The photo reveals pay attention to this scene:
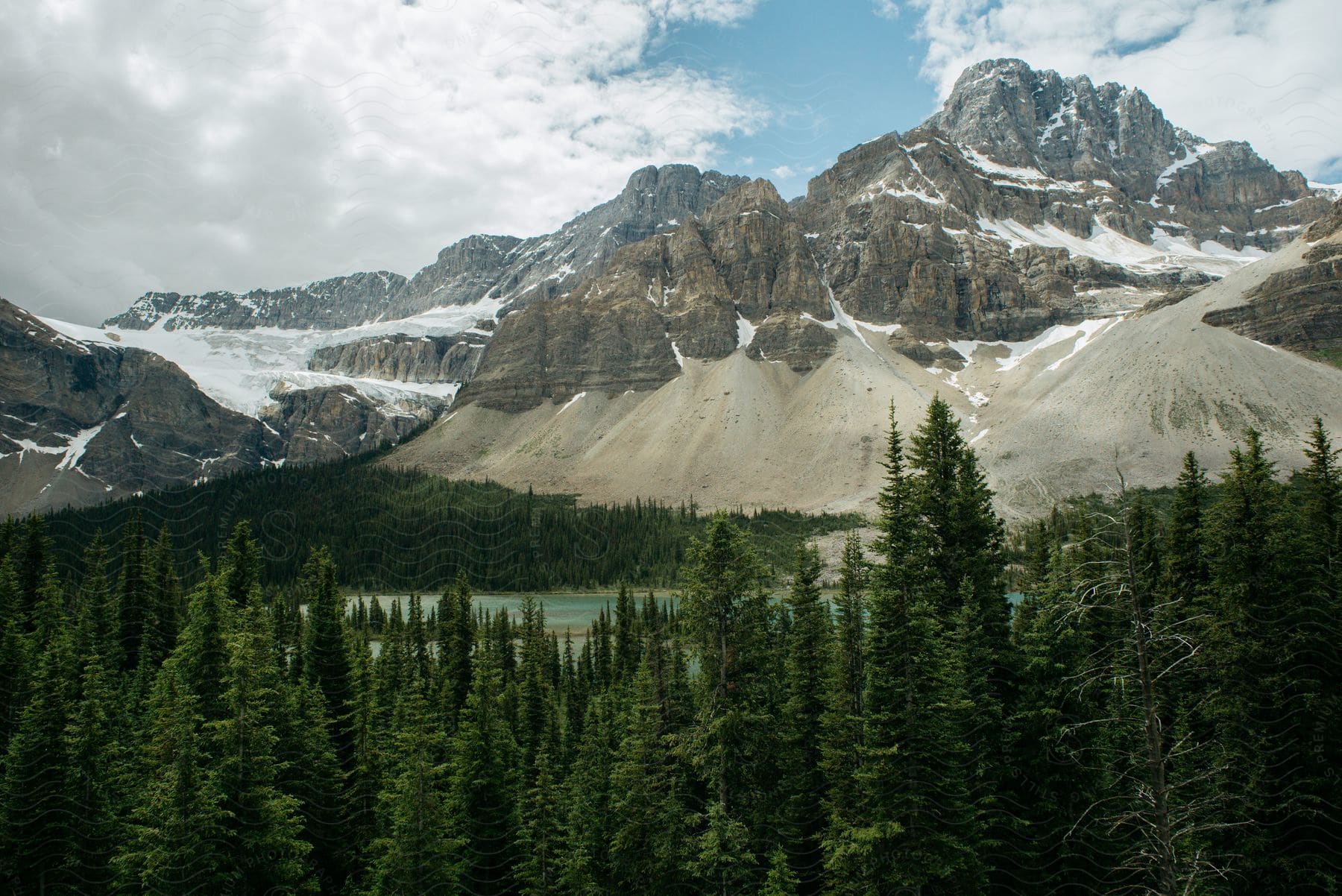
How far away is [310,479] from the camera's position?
197125 millimetres

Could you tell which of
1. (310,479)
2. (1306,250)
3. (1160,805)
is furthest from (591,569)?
(1306,250)

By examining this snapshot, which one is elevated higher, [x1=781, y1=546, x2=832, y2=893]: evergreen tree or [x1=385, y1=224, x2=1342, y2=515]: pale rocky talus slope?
[x1=385, y1=224, x2=1342, y2=515]: pale rocky talus slope

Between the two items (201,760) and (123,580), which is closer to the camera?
(201,760)

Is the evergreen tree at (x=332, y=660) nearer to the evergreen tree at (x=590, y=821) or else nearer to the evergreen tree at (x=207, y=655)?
the evergreen tree at (x=207, y=655)

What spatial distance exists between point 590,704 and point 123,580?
2550cm

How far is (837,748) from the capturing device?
2003 centimetres

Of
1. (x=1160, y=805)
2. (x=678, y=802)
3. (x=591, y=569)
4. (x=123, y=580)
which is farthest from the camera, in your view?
(x=591, y=569)

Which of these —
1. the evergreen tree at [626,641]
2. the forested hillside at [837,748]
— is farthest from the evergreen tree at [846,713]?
the evergreen tree at [626,641]

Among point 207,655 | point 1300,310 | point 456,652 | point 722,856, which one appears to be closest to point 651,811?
point 722,856

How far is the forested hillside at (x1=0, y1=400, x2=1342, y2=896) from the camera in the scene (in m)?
17.6

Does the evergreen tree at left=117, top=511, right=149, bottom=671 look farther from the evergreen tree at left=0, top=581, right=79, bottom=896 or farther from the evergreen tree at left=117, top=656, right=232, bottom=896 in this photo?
the evergreen tree at left=117, top=656, right=232, bottom=896

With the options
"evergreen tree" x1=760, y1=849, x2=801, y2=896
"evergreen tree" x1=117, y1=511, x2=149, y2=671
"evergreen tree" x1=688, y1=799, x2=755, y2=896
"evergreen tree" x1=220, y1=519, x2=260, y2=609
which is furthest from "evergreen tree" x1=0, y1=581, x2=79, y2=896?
"evergreen tree" x1=760, y1=849, x2=801, y2=896

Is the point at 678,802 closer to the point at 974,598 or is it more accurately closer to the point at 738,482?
the point at 974,598

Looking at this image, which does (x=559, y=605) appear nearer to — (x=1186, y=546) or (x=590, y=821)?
(x=590, y=821)
